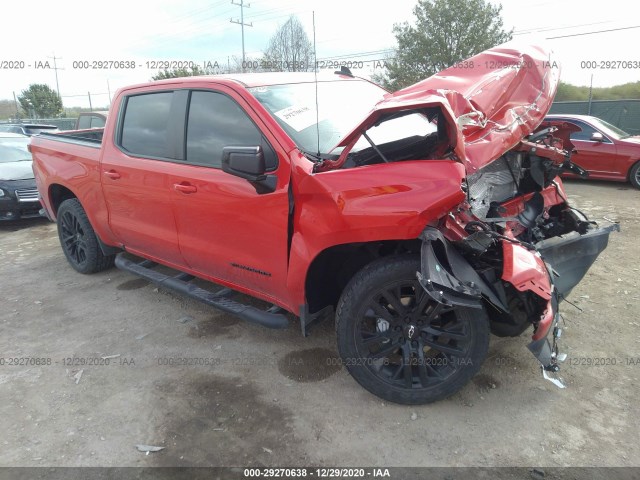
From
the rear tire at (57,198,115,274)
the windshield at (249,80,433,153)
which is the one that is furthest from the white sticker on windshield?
the rear tire at (57,198,115,274)

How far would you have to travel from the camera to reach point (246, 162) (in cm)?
261

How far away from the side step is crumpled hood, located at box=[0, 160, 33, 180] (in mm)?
4876

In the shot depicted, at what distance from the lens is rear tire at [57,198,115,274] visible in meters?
4.80

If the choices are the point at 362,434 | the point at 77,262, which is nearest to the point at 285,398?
the point at 362,434

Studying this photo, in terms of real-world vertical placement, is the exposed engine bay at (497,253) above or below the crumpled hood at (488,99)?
below

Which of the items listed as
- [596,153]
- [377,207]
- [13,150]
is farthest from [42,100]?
[377,207]

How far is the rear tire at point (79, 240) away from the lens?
15.8 feet

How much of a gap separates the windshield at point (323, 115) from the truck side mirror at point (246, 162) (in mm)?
336

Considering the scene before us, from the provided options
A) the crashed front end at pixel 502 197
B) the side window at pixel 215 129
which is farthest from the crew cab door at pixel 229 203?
the crashed front end at pixel 502 197

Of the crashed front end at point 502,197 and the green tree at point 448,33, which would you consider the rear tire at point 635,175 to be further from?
the green tree at point 448,33

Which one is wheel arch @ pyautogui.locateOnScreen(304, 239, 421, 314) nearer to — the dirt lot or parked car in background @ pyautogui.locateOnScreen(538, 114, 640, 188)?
the dirt lot

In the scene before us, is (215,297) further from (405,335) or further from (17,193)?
(17,193)

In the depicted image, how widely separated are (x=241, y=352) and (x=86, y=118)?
11.5 m

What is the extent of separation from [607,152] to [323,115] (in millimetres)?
8180
